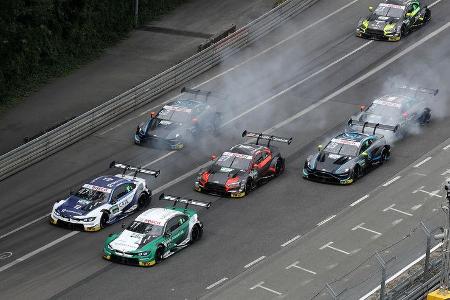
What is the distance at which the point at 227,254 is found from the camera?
4753 cm

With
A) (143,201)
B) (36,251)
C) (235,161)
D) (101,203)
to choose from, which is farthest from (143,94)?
(36,251)

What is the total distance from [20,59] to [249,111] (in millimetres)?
12885

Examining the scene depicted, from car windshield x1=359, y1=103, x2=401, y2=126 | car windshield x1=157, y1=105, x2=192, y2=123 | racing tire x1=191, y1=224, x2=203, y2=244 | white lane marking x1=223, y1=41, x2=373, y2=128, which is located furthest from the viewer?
white lane marking x1=223, y1=41, x2=373, y2=128

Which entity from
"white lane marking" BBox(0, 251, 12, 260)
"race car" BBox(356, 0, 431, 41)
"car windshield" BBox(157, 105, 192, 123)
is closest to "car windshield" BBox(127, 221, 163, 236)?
"white lane marking" BBox(0, 251, 12, 260)

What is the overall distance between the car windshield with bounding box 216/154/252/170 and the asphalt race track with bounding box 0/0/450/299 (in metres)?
1.45

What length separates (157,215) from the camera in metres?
48.3

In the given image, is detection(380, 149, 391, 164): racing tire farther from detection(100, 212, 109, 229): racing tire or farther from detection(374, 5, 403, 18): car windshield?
detection(374, 5, 403, 18): car windshield

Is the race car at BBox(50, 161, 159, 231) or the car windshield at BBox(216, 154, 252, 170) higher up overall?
the car windshield at BBox(216, 154, 252, 170)

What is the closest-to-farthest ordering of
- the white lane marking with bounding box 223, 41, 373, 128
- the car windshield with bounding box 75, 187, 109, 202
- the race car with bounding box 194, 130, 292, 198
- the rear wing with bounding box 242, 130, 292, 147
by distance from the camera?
the car windshield with bounding box 75, 187, 109, 202
the race car with bounding box 194, 130, 292, 198
the rear wing with bounding box 242, 130, 292, 147
the white lane marking with bounding box 223, 41, 373, 128

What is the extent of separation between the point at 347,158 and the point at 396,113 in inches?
223

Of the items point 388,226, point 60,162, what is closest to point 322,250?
point 388,226

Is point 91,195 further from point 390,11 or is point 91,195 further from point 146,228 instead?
point 390,11

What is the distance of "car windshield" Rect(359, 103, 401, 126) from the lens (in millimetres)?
58278

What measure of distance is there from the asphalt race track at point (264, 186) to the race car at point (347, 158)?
1.68 feet
